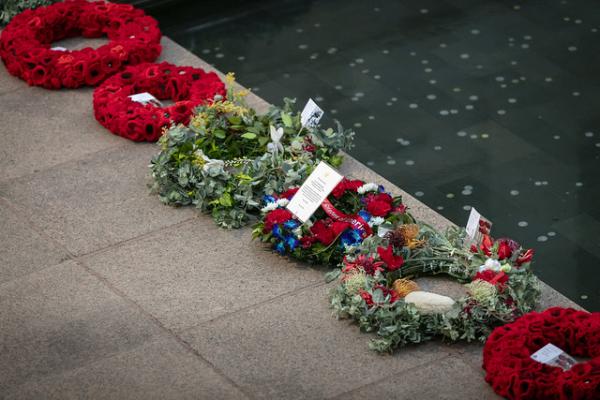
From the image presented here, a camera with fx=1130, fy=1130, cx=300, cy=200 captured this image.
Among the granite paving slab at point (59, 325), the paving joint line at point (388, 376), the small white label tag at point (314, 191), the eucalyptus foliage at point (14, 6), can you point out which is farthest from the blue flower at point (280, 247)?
the eucalyptus foliage at point (14, 6)

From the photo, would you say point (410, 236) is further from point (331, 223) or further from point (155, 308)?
point (155, 308)

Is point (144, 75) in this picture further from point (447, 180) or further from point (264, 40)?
point (447, 180)

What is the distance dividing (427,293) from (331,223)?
693 millimetres

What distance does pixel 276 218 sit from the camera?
5258 mm

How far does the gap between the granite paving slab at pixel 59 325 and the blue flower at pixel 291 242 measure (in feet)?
2.45

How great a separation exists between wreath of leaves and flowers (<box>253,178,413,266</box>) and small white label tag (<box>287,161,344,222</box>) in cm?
4

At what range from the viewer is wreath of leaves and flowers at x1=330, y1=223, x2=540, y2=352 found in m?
4.68

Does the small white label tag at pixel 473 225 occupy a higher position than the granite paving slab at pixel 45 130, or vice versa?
the small white label tag at pixel 473 225

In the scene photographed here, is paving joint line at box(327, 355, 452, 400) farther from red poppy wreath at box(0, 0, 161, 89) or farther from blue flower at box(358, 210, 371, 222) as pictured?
red poppy wreath at box(0, 0, 161, 89)

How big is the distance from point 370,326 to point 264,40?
359 cm

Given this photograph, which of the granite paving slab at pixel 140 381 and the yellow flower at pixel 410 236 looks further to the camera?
the yellow flower at pixel 410 236

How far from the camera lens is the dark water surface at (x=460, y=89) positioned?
19.6 ft

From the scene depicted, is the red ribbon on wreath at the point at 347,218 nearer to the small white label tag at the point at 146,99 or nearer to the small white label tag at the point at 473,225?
the small white label tag at the point at 473,225

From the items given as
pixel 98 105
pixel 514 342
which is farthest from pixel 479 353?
pixel 98 105
